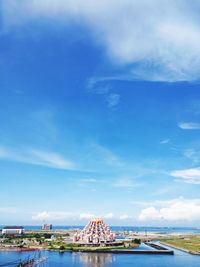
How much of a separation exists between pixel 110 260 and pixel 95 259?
112 inches

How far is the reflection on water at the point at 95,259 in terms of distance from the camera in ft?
189

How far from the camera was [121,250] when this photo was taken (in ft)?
248

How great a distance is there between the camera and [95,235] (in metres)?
87.8

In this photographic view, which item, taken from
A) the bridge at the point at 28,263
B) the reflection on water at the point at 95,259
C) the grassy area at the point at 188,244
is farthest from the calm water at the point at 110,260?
the grassy area at the point at 188,244

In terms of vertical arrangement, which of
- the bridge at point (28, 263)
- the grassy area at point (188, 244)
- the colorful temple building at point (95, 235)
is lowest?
the bridge at point (28, 263)

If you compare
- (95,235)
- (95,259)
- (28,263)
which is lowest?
(28,263)

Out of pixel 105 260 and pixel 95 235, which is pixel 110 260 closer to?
pixel 105 260

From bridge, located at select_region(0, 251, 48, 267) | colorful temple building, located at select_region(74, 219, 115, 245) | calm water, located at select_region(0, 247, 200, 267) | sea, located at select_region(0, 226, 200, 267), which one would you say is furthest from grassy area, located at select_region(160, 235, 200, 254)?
bridge, located at select_region(0, 251, 48, 267)

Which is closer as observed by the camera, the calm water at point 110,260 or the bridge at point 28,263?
the bridge at point 28,263

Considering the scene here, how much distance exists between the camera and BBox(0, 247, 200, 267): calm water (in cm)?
5805

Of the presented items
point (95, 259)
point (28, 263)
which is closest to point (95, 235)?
point (95, 259)

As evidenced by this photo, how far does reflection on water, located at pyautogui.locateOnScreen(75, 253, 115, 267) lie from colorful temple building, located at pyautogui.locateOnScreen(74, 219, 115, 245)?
15474mm

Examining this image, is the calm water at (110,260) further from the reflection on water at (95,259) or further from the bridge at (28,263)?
the bridge at (28,263)

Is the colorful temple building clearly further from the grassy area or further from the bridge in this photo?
the bridge
